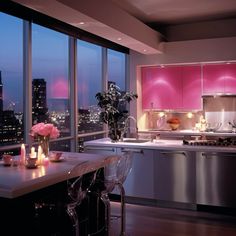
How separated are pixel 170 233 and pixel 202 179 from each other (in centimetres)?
96

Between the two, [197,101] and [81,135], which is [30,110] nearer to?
[81,135]

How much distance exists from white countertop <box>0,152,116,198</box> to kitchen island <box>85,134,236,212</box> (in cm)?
151

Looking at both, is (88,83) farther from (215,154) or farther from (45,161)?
(45,161)

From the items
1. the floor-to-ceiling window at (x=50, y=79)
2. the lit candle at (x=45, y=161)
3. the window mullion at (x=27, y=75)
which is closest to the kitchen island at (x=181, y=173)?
the floor-to-ceiling window at (x=50, y=79)

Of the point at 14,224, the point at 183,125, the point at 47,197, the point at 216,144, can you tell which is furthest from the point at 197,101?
the point at 14,224

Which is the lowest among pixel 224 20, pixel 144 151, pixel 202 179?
pixel 202 179

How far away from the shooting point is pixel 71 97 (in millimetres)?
5902

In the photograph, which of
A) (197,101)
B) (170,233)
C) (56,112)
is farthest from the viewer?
(197,101)

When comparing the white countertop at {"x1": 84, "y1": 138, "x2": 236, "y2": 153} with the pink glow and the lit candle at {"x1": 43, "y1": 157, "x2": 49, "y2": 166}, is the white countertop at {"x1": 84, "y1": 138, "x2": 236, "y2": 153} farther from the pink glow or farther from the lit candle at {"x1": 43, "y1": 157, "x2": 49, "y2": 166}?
the lit candle at {"x1": 43, "y1": 157, "x2": 49, "y2": 166}

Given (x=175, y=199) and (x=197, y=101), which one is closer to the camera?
(x=175, y=199)

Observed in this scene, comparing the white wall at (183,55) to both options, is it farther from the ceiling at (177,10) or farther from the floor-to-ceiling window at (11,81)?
the floor-to-ceiling window at (11,81)

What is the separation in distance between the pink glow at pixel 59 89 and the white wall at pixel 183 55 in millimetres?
1782

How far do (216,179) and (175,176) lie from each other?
1.79ft

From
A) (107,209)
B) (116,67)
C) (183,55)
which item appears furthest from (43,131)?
(116,67)
